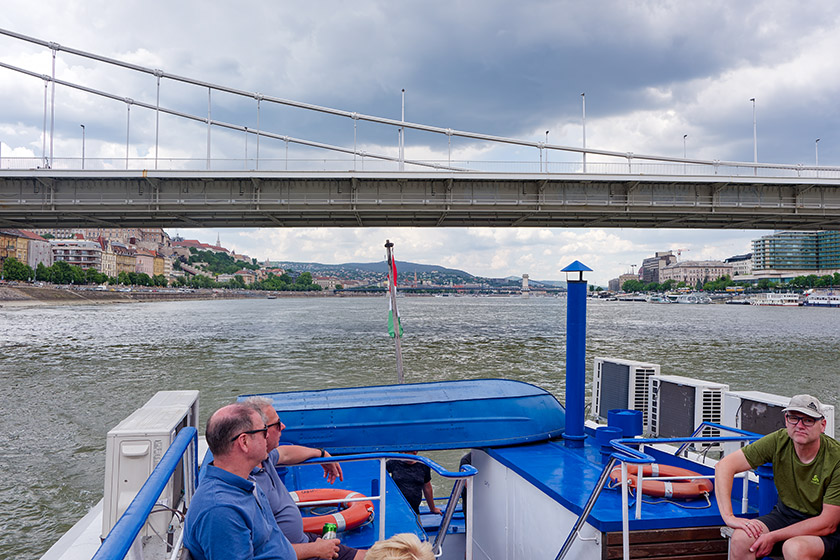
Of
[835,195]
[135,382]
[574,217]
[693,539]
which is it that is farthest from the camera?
[574,217]

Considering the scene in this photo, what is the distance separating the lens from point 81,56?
42594 mm

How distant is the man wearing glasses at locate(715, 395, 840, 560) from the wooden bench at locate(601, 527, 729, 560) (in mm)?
278

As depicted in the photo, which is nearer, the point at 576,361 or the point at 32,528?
the point at 576,361

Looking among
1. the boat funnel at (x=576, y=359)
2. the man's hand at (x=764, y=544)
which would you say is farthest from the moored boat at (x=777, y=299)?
the man's hand at (x=764, y=544)

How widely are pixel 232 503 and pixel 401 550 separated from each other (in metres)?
0.99

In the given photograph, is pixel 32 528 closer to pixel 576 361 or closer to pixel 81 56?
pixel 576 361

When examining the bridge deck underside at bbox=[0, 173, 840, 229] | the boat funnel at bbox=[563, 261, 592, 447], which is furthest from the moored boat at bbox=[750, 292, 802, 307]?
the boat funnel at bbox=[563, 261, 592, 447]

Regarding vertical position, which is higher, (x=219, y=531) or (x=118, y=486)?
(x=219, y=531)

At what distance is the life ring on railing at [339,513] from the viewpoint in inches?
157

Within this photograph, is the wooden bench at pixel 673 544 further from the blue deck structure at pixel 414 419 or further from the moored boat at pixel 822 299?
the moored boat at pixel 822 299

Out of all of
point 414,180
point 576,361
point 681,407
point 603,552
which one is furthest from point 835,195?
point 603,552

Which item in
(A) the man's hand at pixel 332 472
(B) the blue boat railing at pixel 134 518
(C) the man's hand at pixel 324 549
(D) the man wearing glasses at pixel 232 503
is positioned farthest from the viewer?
(A) the man's hand at pixel 332 472

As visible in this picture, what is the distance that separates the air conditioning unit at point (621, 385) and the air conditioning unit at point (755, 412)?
158cm

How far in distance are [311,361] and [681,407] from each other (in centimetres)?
1873
